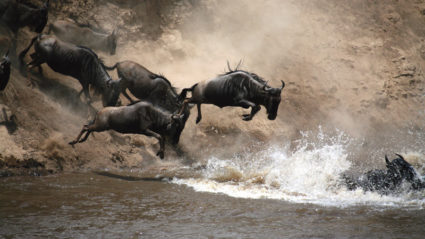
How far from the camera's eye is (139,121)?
339 inches

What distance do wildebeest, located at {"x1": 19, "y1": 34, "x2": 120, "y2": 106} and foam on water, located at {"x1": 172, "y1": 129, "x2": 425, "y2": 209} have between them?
2.68 metres

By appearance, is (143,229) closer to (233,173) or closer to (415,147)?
(233,173)

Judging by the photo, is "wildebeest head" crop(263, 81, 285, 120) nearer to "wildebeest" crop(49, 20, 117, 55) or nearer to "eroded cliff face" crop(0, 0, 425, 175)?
"eroded cliff face" crop(0, 0, 425, 175)

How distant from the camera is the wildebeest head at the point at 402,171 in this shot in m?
7.17

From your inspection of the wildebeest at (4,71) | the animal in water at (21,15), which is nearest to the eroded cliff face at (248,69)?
the animal in water at (21,15)

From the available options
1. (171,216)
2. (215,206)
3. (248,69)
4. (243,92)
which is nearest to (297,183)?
(243,92)

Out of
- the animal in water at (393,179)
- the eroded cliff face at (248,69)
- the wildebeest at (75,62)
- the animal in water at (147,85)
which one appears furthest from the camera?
the animal in water at (147,85)

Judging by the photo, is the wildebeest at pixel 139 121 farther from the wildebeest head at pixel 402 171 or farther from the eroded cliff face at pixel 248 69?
the wildebeest head at pixel 402 171

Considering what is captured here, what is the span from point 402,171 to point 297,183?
1720 millimetres

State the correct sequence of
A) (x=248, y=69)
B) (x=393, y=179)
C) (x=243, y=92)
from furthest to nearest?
(x=248, y=69) < (x=243, y=92) < (x=393, y=179)

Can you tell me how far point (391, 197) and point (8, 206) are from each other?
5.30 m

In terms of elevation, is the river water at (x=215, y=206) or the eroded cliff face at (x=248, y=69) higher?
the eroded cliff face at (x=248, y=69)

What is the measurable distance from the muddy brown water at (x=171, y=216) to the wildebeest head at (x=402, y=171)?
879mm

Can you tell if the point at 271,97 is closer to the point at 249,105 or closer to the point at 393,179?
the point at 249,105
